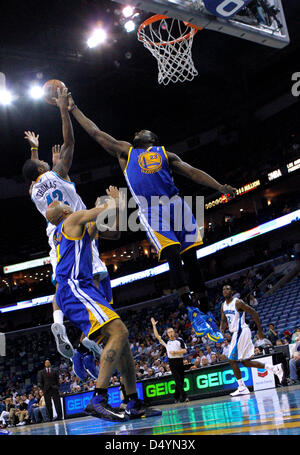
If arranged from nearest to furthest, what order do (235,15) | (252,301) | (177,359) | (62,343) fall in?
(62,343) → (235,15) → (177,359) → (252,301)

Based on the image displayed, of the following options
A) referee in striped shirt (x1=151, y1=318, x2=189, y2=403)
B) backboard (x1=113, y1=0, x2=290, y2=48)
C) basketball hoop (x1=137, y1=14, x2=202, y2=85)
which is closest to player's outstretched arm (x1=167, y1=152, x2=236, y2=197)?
backboard (x1=113, y1=0, x2=290, y2=48)

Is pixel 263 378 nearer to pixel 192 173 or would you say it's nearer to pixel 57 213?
pixel 192 173

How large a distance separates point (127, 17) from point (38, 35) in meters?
4.25

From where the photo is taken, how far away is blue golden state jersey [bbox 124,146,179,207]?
5.66 meters

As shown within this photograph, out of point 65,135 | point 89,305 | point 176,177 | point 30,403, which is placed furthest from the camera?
point 176,177

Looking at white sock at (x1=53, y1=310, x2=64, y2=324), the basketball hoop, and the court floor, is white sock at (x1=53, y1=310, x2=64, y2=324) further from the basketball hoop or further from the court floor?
the basketball hoop

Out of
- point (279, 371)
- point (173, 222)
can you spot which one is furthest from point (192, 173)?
point (279, 371)

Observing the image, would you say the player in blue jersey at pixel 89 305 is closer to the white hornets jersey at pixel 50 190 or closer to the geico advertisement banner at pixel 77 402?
the white hornets jersey at pixel 50 190

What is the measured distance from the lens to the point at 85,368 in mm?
5754

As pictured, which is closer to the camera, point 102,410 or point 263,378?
point 102,410

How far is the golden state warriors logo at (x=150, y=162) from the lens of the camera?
5.69 meters

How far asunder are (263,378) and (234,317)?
5.34ft

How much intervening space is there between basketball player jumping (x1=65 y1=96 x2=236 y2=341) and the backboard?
5.61 ft

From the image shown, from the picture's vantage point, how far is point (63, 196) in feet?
20.1
